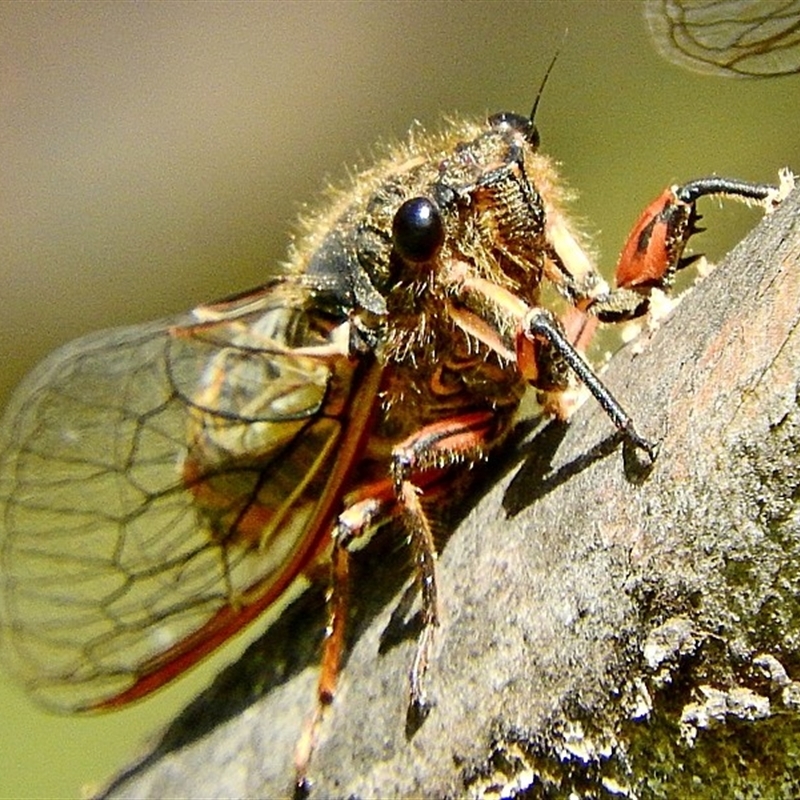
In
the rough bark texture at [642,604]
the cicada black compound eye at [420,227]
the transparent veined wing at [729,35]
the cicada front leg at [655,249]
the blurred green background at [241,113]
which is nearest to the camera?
the rough bark texture at [642,604]

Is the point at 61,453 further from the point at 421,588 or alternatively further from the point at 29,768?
the point at 29,768

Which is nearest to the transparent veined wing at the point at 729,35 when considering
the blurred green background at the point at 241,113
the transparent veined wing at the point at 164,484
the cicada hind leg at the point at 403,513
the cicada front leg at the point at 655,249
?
the cicada front leg at the point at 655,249

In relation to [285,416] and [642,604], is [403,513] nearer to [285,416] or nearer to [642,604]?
[285,416]

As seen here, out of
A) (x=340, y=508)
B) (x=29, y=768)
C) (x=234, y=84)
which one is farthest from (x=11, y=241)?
(x=340, y=508)

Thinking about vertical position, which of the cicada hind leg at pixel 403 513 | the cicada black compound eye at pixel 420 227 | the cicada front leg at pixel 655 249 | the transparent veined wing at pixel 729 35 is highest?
the transparent veined wing at pixel 729 35

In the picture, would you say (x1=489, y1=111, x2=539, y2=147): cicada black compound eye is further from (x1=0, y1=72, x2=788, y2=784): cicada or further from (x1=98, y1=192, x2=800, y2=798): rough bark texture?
(x1=98, y1=192, x2=800, y2=798): rough bark texture

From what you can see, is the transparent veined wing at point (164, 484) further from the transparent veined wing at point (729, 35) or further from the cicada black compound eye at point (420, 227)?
the transparent veined wing at point (729, 35)

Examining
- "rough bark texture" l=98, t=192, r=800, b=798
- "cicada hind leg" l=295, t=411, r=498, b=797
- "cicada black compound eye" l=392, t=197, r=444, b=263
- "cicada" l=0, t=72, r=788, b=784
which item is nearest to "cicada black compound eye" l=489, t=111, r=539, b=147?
"cicada" l=0, t=72, r=788, b=784
